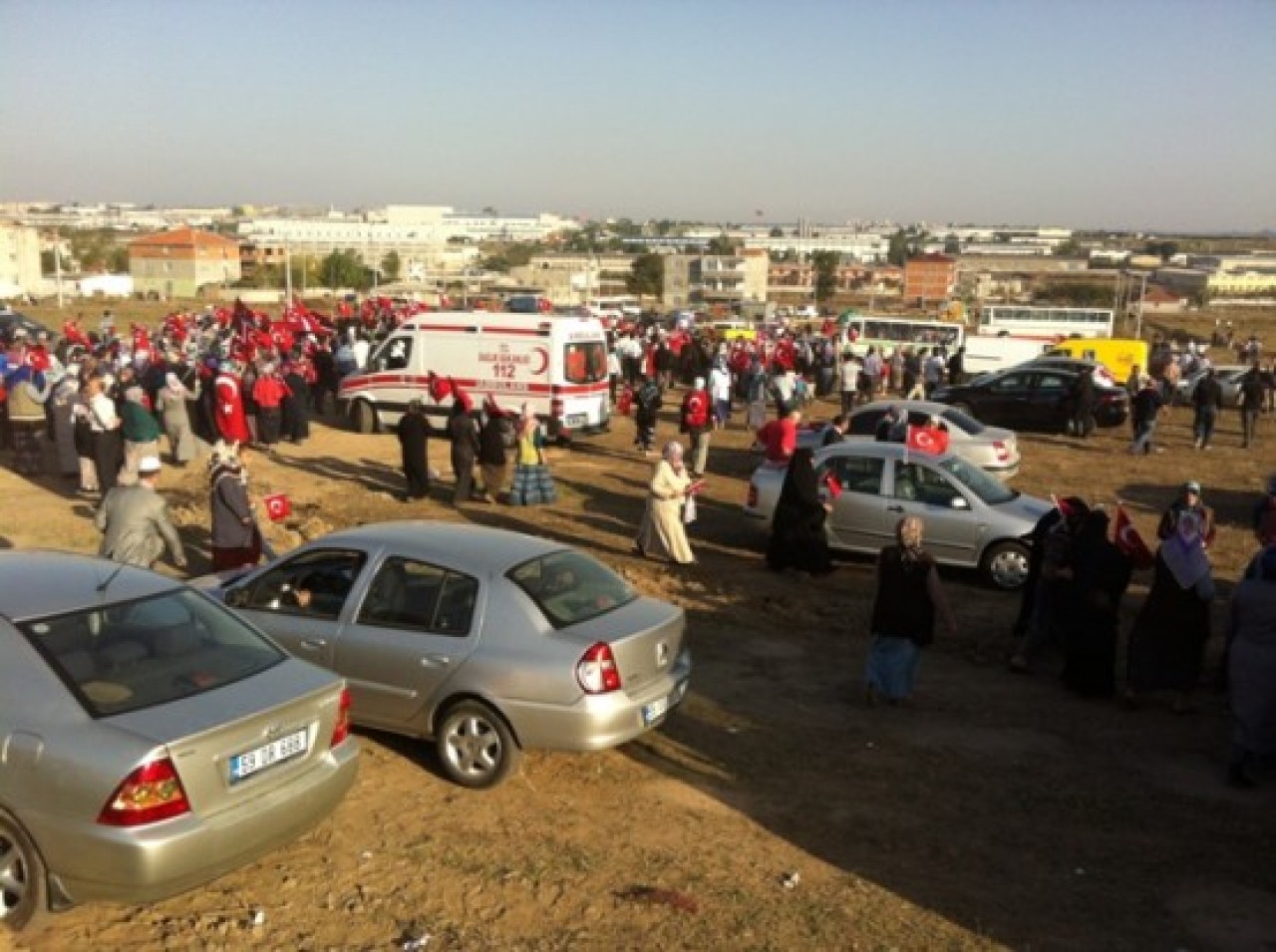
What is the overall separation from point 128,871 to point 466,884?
1.66 meters

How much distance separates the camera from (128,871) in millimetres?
4629

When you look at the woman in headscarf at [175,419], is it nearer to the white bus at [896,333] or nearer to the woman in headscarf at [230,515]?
the woman in headscarf at [230,515]

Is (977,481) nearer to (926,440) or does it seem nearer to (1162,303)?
(926,440)

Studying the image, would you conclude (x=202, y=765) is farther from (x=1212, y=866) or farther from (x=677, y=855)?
(x=1212, y=866)

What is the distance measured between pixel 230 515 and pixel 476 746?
4.18 meters

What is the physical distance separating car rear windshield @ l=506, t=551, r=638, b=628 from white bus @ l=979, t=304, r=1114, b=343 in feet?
122

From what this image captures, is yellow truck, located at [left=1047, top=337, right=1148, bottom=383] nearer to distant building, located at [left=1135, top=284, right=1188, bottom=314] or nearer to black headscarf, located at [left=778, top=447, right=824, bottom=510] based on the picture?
black headscarf, located at [left=778, top=447, right=824, bottom=510]

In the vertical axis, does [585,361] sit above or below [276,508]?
above

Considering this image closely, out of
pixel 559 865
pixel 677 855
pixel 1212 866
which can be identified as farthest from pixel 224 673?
pixel 1212 866

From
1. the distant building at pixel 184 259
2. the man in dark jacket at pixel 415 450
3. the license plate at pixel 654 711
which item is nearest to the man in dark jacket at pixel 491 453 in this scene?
the man in dark jacket at pixel 415 450

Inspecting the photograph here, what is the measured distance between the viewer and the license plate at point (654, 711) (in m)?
6.72

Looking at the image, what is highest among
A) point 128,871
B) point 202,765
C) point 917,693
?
point 202,765

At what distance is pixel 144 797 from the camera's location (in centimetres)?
463

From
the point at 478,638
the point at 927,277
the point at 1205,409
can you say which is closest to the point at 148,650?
the point at 478,638
